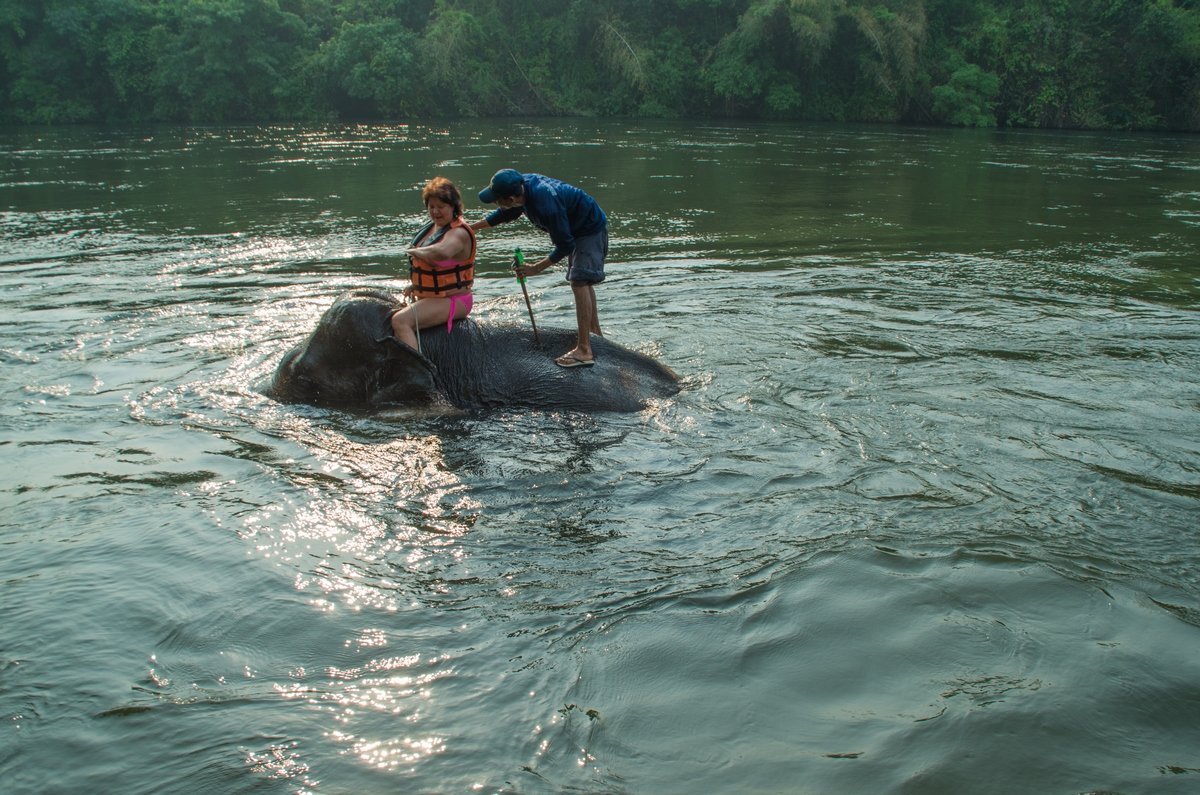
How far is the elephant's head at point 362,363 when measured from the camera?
736 cm

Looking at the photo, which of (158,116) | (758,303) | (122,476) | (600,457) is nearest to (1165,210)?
(758,303)

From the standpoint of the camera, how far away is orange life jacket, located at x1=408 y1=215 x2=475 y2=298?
7.21 m

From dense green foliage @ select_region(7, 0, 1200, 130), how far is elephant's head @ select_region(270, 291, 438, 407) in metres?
35.2

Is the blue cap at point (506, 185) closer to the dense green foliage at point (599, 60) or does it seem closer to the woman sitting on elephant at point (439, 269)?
the woman sitting on elephant at point (439, 269)

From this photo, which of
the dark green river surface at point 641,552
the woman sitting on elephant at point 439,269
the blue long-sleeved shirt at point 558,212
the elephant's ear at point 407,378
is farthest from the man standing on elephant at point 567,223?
the elephant's ear at point 407,378

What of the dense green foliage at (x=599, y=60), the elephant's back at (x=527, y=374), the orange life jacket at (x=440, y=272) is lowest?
the elephant's back at (x=527, y=374)

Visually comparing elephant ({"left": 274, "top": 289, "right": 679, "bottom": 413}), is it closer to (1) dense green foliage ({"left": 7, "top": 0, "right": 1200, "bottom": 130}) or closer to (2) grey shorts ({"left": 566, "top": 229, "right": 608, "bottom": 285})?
(2) grey shorts ({"left": 566, "top": 229, "right": 608, "bottom": 285})

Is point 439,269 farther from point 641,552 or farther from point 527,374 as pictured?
point 641,552

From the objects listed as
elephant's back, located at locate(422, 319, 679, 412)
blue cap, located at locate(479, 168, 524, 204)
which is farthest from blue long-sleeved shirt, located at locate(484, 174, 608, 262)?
→ elephant's back, located at locate(422, 319, 679, 412)

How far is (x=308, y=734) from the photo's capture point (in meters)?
3.85

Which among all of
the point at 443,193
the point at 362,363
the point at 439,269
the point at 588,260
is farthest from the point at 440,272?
the point at 588,260

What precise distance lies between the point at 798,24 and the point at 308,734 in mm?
39117

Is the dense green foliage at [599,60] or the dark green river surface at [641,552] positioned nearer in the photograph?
the dark green river surface at [641,552]

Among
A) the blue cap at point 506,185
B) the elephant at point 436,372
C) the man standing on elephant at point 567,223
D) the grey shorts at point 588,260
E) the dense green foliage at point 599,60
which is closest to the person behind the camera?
the blue cap at point 506,185
